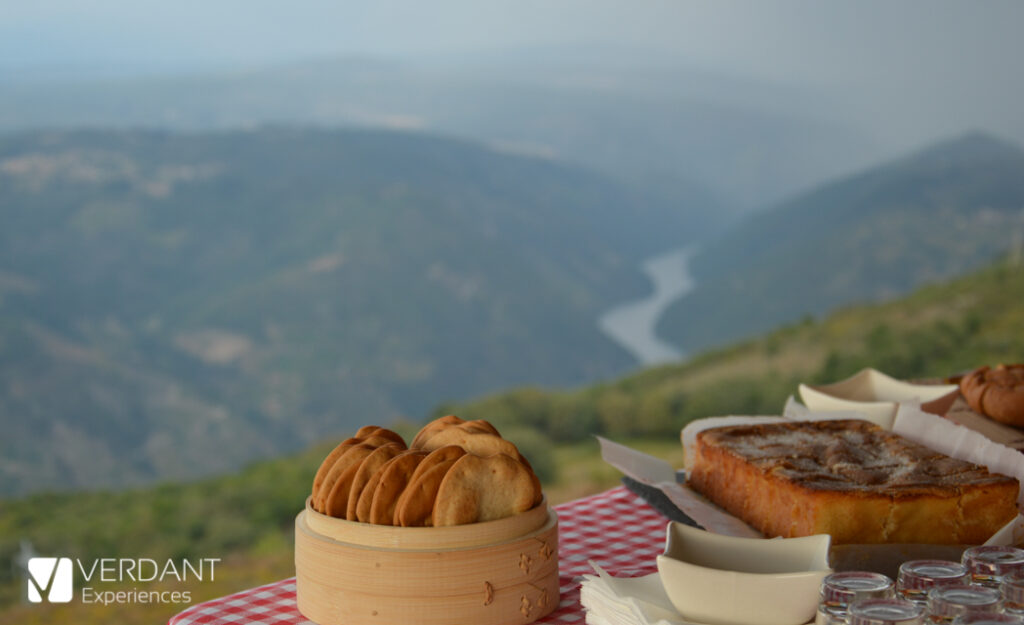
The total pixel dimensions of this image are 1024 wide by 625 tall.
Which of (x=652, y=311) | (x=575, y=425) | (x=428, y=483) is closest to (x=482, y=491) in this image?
(x=428, y=483)

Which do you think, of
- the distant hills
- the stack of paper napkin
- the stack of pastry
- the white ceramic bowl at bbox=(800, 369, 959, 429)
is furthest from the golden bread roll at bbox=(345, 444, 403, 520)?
the distant hills

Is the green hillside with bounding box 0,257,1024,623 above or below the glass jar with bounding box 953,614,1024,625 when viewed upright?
below

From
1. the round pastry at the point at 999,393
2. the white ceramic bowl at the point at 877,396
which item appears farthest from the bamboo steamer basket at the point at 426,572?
the round pastry at the point at 999,393

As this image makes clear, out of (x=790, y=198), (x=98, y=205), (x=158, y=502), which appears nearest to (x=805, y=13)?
(x=790, y=198)

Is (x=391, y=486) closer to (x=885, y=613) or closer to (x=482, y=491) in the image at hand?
(x=482, y=491)

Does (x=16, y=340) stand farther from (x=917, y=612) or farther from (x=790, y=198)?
(x=917, y=612)

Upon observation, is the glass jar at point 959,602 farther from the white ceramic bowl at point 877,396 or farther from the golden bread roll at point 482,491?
the white ceramic bowl at point 877,396

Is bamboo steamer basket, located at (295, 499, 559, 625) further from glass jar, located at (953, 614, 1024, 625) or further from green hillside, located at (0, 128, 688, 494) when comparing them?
green hillside, located at (0, 128, 688, 494)
